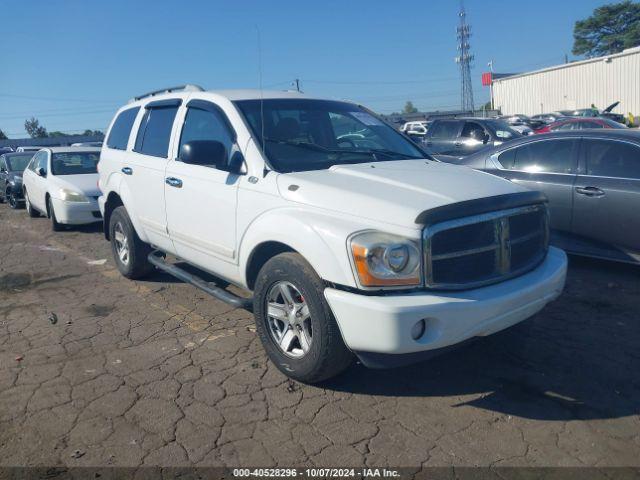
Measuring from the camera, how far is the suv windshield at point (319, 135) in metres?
4.45

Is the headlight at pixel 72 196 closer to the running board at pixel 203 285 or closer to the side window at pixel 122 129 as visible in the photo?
the side window at pixel 122 129

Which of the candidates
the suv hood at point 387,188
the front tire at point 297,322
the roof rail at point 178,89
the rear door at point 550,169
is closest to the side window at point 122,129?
the roof rail at point 178,89

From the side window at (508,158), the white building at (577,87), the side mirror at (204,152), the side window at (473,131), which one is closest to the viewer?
the side mirror at (204,152)

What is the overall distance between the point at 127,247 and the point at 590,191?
495cm

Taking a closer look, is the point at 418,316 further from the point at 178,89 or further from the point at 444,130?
the point at 444,130

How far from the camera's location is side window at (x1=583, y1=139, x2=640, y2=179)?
593cm

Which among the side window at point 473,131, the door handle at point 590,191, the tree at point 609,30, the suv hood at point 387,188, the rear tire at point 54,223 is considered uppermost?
the tree at point 609,30

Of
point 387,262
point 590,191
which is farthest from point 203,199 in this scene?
point 590,191

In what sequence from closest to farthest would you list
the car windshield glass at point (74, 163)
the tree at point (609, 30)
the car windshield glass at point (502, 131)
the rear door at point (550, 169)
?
the rear door at point (550, 169)
the car windshield glass at point (74, 163)
the car windshield glass at point (502, 131)
the tree at point (609, 30)

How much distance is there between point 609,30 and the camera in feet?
258

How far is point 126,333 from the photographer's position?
200 inches

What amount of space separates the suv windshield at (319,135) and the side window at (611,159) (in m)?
2.25

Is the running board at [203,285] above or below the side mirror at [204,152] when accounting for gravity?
below

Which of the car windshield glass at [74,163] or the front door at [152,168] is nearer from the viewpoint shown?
the front door at [152,168]
